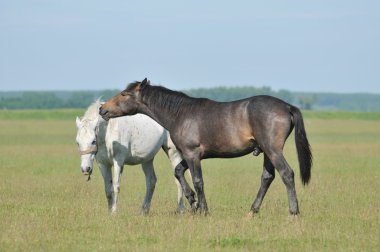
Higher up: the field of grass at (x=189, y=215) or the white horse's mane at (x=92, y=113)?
the white horse's mane at (x=92, y=113)

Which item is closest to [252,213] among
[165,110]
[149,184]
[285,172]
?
[285,172]

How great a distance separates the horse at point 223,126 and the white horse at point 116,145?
477 millimetres

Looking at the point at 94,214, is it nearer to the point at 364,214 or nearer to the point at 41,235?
the point at 41,235

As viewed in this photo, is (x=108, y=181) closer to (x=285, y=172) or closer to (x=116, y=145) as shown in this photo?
(x=116, y=145)

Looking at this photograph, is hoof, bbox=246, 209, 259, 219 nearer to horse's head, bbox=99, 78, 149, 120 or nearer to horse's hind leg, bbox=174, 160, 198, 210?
horse's hind leg, bbox=174, 160, 198, 210

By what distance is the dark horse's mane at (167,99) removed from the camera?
574 inches

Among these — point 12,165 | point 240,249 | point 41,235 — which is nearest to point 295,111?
point 240,249

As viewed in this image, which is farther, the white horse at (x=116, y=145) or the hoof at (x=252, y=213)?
the white horse at (x=116, y=145)

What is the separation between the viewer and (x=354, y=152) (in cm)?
3725

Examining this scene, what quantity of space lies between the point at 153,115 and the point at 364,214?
12.2 feet

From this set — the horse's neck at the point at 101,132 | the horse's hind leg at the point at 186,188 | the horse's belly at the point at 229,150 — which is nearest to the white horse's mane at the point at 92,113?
the horse's neck at the point at 101,132

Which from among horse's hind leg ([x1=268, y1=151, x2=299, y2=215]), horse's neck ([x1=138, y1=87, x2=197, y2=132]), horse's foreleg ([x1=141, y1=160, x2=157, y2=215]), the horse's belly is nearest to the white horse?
A: horse's foreleg ([x1=141, y1=160, x2=157, y2=215])

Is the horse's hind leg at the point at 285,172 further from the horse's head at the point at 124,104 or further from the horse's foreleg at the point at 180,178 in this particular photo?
the horse's head at the point at 124,104

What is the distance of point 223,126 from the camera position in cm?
1402
